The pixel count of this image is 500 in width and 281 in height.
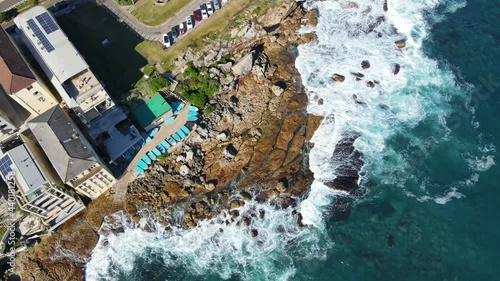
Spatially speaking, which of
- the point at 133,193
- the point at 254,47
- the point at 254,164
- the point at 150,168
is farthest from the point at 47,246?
the point at 254,47

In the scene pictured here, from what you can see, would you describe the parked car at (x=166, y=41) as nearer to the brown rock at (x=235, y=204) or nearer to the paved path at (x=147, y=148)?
the paved path at (x=147, y=148)

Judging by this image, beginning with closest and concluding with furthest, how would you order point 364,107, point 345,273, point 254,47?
point 345,273
point 364,107
point 254,47

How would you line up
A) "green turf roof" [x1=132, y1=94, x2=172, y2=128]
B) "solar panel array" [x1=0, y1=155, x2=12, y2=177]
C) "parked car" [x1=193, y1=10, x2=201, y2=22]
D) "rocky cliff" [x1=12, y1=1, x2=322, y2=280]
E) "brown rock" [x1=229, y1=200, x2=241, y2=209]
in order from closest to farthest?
"solar panel array" [x1=0, y1=155, x2=12, y2=177]
"rocky cliff" [x1=12, y1=1, x2=322, y2=280]
"brown rock" [x1=229, y1=200, x2=241, y2=209]
"green turf roof" [x1=132, y1=94, x2=172, y2=128]
"parked car" [x1=193, y1=10, x2=201, y2=22]

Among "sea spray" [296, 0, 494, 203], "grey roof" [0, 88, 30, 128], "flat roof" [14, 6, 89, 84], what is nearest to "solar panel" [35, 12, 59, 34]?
"flat roof" [14, 6, 89, 84]

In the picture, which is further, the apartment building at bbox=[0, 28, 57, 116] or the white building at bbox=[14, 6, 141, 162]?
the white building at bbox=[14, 6, 141, 162]

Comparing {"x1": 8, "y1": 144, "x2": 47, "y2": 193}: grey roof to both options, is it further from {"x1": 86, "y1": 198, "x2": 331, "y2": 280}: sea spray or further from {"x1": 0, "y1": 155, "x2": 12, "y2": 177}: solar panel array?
{"x1": 86, "y1": 198, "x2": 331, "y2": 280}: sea spray

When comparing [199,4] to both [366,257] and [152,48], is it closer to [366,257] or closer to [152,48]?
[152,48]
